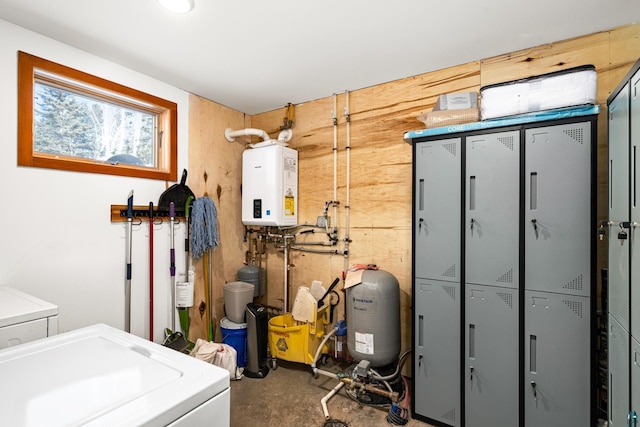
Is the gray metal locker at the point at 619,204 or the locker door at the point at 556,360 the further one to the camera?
the locker door at the point at 556,360

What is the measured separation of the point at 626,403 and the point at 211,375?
73.1 inches

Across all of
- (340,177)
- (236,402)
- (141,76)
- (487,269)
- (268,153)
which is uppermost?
(141,76)

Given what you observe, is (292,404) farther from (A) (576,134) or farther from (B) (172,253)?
(A) (576,134)

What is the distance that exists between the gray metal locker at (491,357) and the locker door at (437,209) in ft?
0.80

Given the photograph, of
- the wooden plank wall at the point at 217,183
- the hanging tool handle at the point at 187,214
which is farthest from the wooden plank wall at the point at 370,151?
the hanging tool handle at the point at 187,214

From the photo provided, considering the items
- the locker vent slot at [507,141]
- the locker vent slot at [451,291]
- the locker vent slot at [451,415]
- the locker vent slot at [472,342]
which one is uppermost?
the locker vent slot at [507,141]

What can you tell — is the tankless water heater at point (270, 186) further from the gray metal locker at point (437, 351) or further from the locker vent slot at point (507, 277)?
the locker vent slot at point (507, 277)

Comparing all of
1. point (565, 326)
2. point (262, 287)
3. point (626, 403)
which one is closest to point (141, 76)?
point (262, 287)

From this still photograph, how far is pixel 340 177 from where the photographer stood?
10.5ft

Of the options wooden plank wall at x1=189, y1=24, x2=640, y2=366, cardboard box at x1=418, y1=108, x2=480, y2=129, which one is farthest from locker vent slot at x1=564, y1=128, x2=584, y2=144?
cardboard box at x1=418, y1=108, x2=480, y2=129

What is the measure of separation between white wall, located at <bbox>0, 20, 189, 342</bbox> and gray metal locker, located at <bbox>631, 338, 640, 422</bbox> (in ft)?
10.4

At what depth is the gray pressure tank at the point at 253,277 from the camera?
11.2ft

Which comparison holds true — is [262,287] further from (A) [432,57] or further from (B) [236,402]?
(A) [432,57]

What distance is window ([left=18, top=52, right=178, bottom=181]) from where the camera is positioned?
209 cm
